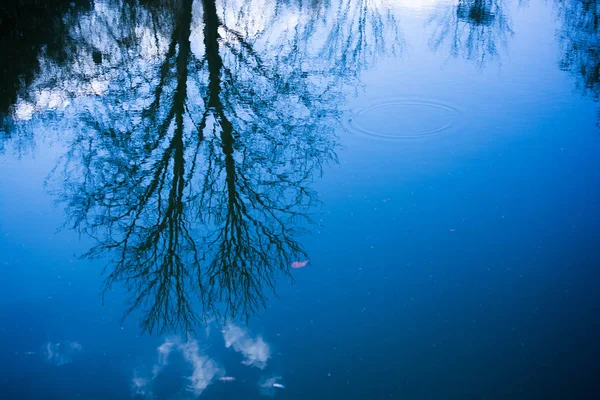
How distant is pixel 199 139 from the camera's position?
7.27 m

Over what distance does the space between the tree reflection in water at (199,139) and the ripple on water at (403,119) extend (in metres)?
0.48

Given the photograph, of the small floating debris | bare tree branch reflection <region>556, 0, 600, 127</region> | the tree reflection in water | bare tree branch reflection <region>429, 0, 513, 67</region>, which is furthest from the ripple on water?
the small floating debris

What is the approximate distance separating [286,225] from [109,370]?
2324 mm

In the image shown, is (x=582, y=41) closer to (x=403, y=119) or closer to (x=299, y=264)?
(x=403, y=119)

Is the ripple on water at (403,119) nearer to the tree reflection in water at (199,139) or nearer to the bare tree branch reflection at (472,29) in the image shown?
the tree reflection in water at (199,139)

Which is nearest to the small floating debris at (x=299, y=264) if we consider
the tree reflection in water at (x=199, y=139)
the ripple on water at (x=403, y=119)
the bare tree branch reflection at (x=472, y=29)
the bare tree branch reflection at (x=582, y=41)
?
the tree reflection in water at (x=199, y=139)

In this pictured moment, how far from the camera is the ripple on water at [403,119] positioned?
731 centimetres

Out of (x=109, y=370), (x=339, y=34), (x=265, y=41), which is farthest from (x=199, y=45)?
(x=109, y=370)

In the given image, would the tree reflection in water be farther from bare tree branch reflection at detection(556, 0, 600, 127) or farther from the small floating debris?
bare tree branch reflection at detection(556, 0, 600, 127)

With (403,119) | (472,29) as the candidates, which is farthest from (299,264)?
(472,29)

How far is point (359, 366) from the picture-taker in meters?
4.21

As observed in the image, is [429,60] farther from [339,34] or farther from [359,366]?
[359,366]

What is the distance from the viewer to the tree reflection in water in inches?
209

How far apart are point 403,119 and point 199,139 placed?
292 cm
